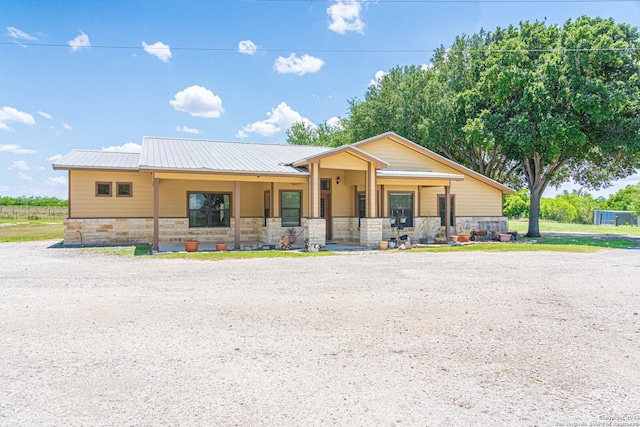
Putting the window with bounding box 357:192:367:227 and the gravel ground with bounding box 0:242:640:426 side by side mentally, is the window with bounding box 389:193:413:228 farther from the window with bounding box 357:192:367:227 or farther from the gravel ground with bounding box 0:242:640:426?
the gravel ground with bounding box 0:242:640:426

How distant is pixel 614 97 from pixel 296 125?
3435 cm

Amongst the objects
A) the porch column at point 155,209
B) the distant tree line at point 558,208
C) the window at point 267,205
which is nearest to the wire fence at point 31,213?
the window at point 267,205

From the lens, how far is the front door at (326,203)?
1806 centimetres

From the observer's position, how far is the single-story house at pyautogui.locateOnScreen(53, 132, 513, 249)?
1529cm

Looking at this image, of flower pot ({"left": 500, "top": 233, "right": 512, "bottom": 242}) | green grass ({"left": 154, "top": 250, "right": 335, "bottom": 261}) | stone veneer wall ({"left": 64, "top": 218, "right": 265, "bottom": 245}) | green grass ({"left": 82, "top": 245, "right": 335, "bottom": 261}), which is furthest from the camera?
flower pot ({"left": 500, "top": 233, "right": 512, "bottom": 242})

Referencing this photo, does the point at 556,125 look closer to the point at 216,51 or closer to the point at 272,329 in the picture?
the point at 216,51

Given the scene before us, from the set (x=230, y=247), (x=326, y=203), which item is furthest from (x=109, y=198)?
(x=326, y=203)

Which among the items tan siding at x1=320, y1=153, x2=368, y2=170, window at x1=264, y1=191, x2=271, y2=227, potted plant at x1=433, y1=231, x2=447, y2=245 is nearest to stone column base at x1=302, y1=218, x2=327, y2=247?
tan siding at x1=320, y1=153, x2=368, y2=170

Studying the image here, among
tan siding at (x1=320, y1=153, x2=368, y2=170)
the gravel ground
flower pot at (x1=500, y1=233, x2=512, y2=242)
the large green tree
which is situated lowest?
the gravel ground

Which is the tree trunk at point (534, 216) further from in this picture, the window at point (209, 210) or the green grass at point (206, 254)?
the window at point (209, 210)

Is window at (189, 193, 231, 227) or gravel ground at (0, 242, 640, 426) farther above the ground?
window at (189, 193, 231, 227)

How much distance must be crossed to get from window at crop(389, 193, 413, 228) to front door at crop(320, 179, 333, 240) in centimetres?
272

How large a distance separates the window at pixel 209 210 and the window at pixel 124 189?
236 cm

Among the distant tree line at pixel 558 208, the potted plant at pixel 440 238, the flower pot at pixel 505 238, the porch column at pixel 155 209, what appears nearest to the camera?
the porch column at pixel 155 209
